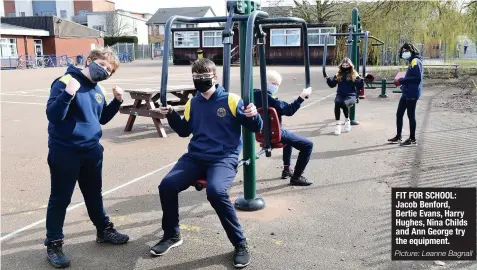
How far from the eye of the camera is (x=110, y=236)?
409 cm

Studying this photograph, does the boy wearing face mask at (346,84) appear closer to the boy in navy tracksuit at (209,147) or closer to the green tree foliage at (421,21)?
the boy in navy tracksuit at (209,147)

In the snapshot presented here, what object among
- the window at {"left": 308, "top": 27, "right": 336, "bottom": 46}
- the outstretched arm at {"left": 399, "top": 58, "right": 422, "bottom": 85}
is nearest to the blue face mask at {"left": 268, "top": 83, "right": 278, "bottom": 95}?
the outstretched arm at {"left": 399, "top": 58, "right": 422, "bottom": 85}

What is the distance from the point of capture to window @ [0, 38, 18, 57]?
4025 centimetres

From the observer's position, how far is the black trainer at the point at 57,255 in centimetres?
366

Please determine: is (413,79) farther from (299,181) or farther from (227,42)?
(227,42)

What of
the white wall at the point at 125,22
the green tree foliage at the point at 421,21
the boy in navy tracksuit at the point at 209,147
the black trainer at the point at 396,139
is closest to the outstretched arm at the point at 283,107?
the boy in navy tracksuit at the point at 209,147

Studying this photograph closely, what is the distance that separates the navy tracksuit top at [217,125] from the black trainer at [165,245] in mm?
729

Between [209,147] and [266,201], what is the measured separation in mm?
1537

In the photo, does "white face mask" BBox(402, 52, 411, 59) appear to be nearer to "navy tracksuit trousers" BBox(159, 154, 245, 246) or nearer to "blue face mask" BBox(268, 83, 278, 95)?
"blue face mask" BBox(268, 83, 278, 95)

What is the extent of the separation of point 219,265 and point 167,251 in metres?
0.49

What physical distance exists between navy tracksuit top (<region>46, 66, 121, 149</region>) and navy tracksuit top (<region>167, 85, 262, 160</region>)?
63cm

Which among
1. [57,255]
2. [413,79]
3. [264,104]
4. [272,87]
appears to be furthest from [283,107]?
[413,79]

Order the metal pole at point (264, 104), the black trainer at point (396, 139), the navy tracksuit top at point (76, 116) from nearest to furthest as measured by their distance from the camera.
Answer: the navy tracksuit top at point (76, 116) < the metal pole at point (264, 104) < the black trainer at point (396, 139)

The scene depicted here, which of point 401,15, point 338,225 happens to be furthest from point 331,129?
point 401,15
